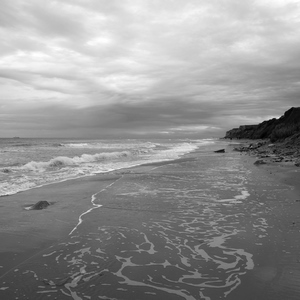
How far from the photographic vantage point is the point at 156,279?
168 inches

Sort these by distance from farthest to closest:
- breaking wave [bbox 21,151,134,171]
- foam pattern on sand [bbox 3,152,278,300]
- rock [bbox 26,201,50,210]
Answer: breaking wave [bbox 21,151,134,171]
rock [bbox 26,201,50,210]
foam pattern on sand [bbox 3,152,278,300]

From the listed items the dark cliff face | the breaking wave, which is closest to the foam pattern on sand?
the breaking wave

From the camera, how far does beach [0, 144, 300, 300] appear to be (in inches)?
157

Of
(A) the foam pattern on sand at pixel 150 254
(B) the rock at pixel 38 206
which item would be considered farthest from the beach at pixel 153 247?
(B) the rock at pixel 38 206

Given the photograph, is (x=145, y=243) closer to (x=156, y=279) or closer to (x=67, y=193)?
(x=156, y=279)

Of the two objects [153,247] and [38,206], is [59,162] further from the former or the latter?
[153,247]

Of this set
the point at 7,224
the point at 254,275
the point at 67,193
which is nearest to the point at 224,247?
the point at 254,275

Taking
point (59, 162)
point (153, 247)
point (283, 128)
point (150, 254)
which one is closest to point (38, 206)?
point (153, 247)

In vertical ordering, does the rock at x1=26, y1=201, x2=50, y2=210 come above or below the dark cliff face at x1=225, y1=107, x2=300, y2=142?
below

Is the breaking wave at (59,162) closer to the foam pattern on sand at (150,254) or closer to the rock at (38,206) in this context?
the rock at (38,206)

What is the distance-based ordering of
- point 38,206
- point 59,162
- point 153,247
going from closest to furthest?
point 153,247 → point 38,206 → point 59,162

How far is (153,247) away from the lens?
5.51 m

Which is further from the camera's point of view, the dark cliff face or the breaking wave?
the dark cliff face

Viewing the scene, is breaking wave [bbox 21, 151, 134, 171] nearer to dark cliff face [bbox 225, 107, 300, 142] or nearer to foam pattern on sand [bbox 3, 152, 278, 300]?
foam pattern on sand [bbox 3, 152, 278, 300]
